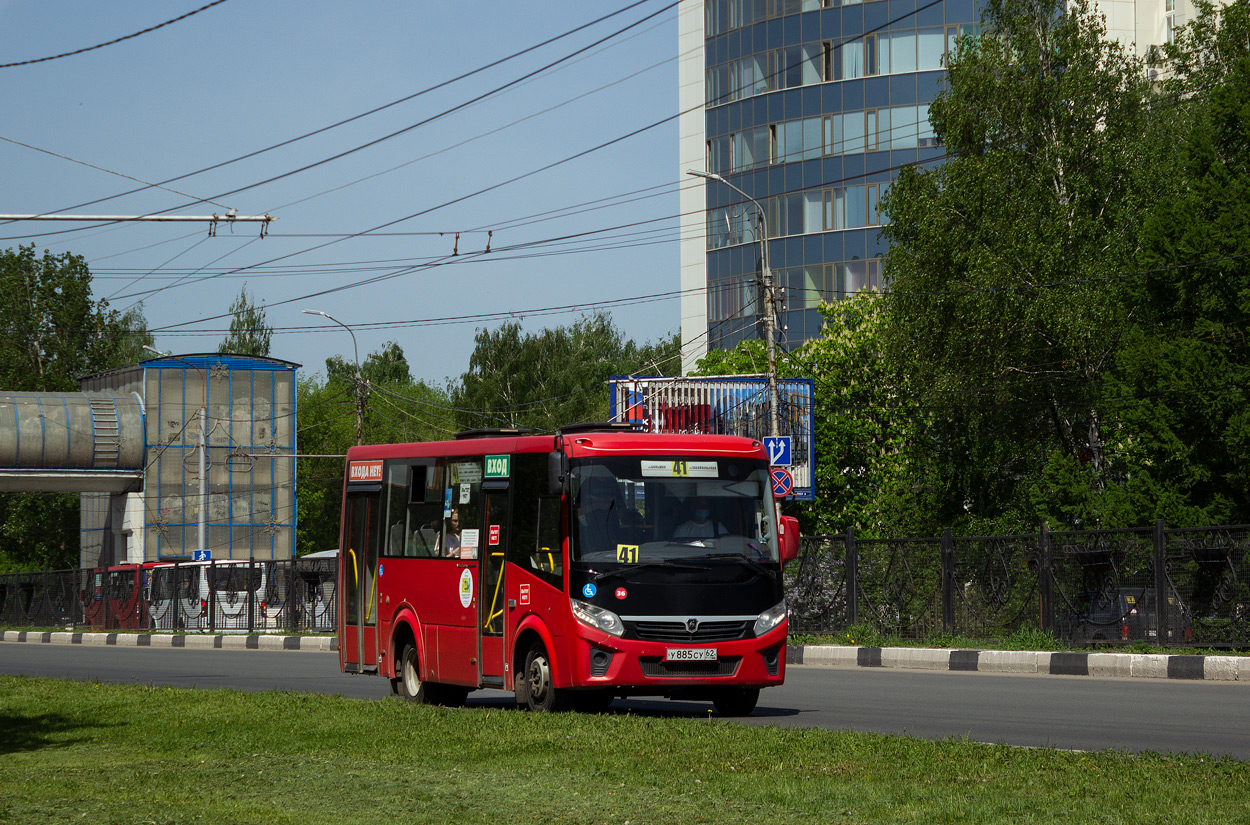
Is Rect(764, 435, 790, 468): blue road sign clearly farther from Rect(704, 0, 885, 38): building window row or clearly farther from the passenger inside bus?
Rect(704, 0, 885, 38): building window row

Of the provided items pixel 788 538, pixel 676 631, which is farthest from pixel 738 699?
pixel 788 538

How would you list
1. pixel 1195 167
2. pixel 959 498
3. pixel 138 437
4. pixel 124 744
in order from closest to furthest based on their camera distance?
pixel 124 744
pixel 1195 167
pixel 959 498
pixel 138 437

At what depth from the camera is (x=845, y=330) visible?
4388 centimetres

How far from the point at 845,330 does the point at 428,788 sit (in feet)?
120

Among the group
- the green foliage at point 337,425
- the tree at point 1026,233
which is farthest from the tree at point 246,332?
the tree at point 1026,233

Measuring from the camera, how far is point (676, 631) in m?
13.2

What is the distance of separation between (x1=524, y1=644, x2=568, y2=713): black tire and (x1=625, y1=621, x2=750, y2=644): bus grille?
85cm

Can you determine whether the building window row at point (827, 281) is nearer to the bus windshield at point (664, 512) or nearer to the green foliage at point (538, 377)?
the green foliage at point (538, 377)

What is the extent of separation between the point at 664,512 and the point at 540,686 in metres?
1.90

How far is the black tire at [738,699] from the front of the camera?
13.8 meters

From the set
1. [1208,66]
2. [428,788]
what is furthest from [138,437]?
[428,788]

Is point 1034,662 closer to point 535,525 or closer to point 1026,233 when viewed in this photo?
point 535,525

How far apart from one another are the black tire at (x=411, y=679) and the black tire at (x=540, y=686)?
6.97 ft

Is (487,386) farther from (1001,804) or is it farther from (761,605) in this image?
(1001,804)
